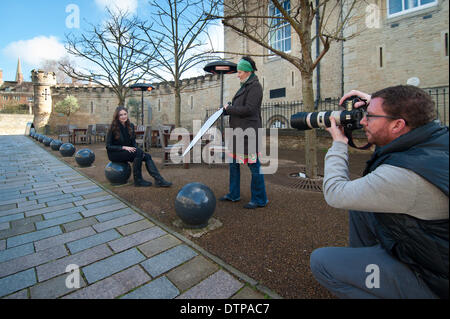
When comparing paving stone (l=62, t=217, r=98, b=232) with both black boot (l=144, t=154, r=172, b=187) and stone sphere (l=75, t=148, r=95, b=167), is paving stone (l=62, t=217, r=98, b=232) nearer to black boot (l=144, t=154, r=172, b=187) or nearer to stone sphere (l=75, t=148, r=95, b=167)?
black boot (l=144, t=154, r=172, b=187)

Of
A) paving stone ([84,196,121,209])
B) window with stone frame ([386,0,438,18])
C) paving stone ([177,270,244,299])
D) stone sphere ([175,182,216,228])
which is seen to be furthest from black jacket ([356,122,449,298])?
window with stone frame ([386,0,438,18])

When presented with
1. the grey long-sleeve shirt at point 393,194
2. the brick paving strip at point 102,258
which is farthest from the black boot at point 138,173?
the grey long-sleeve shirt at point 393,194

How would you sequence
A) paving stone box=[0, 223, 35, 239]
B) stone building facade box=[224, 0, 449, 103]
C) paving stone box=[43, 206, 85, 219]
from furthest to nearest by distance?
stone building facade box=[224, 0, 449, 103] < paving stone box=[43, 206, 85, 219] < paving stone box=[0, 223, 35, 239]

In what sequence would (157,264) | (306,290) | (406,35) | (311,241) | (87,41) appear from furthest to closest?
(87,41) → (406,35) → (311,241) → (157,264) → (306,290)

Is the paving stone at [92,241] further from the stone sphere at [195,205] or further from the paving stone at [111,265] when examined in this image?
the stone sphere at [195,205]

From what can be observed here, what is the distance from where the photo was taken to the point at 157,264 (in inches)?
83.3

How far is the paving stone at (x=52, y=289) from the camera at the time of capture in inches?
68.5

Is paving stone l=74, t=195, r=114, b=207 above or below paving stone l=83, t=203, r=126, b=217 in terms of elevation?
above

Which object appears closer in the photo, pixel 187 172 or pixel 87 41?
pixel 187 172

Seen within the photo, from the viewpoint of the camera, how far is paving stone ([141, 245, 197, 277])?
2037 mm

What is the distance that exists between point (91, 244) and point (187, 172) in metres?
3.85
